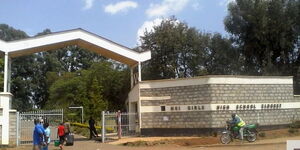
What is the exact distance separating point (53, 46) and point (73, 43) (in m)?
1.37

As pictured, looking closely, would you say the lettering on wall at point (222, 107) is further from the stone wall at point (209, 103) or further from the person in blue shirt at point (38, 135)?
the person in blue shirt at point (38, 135)

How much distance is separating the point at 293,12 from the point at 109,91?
68.3 ft

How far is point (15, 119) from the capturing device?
910 inches

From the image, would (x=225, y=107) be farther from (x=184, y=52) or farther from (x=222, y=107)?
(x=184, y=52)

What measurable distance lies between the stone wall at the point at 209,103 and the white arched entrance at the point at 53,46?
122 inches

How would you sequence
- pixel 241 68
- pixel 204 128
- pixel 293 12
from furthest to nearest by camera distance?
pixel 241 68
pixel 293 12
pixel 204 128

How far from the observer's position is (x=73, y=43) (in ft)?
92.3

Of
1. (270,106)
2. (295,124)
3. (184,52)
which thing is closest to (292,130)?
(295,124)

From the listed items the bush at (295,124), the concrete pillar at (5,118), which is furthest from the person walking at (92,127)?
the bush at (295,124)

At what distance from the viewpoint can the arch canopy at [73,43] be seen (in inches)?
995

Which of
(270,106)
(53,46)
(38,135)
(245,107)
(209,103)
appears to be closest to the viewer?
(38,135)

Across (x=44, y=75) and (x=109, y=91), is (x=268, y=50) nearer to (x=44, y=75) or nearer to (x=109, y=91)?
(x=109, y=91)

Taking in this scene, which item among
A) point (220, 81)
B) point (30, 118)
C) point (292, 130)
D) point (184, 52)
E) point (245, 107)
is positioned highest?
point (184, 52)

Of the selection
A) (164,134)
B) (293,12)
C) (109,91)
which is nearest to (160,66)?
(109,91)
